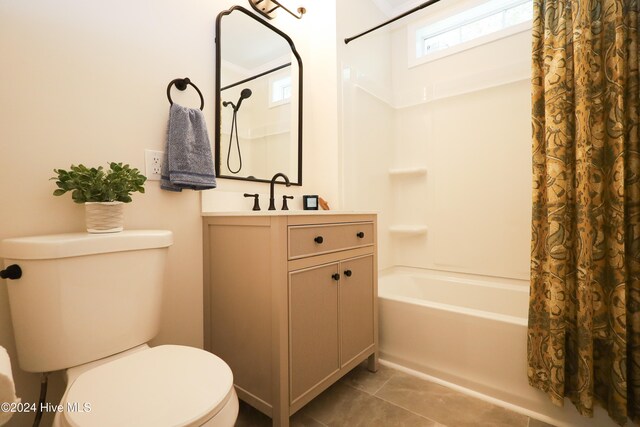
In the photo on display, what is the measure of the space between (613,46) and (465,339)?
4.50 ft

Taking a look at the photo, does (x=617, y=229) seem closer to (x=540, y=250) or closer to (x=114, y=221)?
(x=540, y=250)

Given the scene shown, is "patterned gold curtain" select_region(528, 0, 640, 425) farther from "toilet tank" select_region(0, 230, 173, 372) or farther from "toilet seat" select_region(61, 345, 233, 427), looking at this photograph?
"toilet tank" select_region(0, 230, 173, 372)

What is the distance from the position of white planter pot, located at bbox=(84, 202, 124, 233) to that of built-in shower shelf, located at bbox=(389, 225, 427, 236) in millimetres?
1961

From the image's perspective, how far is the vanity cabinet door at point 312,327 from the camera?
1.14m

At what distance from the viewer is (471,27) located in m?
2.26

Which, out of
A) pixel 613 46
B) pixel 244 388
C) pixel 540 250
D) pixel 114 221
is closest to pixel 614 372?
pixel 540 250

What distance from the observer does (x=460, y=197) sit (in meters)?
2.21

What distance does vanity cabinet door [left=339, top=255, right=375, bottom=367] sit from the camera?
4.57ft

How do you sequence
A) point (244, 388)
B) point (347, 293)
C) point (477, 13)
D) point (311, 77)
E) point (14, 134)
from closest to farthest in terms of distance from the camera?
point (14, 134), point (244, 388), point (347, 293), point (311, 77), point (477, 13)

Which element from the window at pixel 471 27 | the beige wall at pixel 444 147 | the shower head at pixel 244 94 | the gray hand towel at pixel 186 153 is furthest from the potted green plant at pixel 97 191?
the window at pixel 471 27

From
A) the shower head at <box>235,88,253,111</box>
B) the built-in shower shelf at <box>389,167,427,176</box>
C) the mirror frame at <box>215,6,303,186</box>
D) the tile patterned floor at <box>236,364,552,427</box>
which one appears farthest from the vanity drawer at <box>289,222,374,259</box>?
the built-in shower shelf at <box>389,167,427,176</box>

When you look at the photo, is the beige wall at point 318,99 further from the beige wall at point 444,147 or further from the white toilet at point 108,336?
the white toilet at point 108,336

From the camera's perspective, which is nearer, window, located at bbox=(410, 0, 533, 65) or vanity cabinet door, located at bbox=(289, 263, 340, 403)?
vanity cabinet door, located at bbox=(289, 263, 340, 403)

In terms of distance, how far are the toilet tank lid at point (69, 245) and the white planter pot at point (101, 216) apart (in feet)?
0.11
